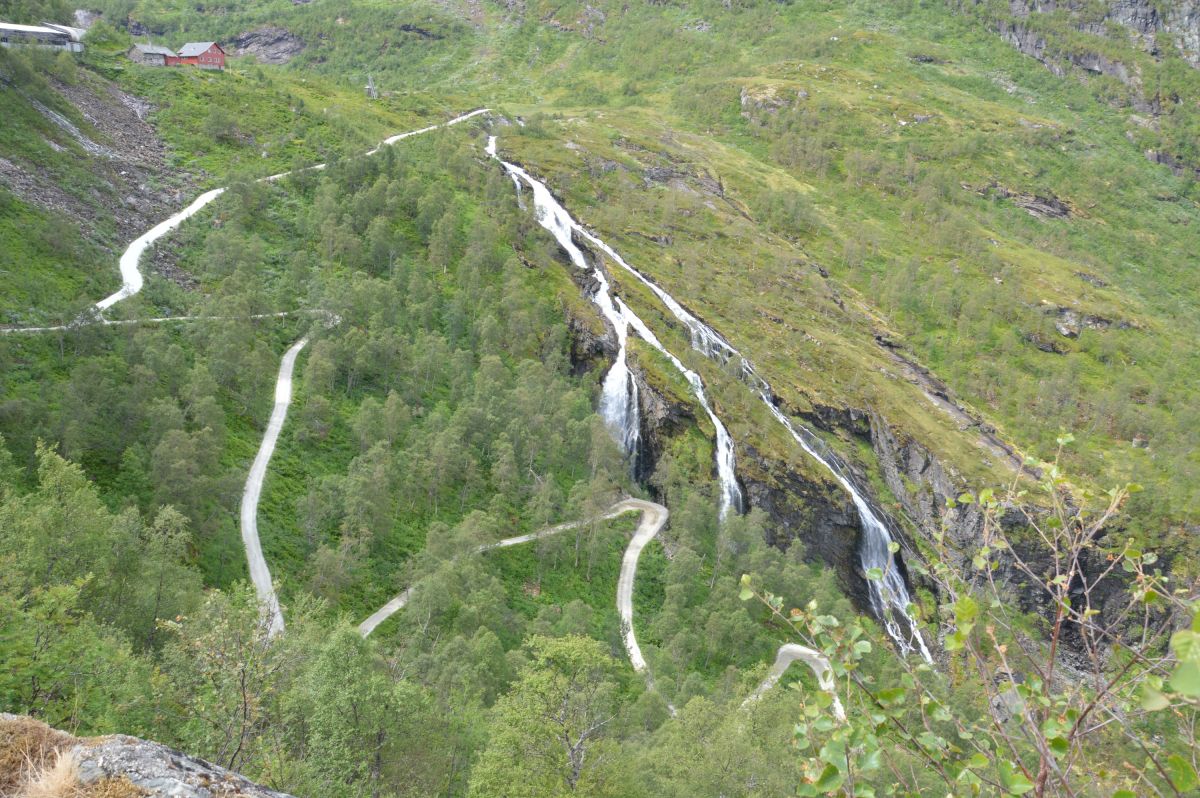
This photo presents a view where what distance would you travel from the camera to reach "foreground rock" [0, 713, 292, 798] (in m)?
7.36

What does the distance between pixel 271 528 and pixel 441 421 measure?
707 inches

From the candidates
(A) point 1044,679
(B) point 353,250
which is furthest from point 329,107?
(A) point 1044,679

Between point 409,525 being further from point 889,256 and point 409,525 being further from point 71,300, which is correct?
point 889,256

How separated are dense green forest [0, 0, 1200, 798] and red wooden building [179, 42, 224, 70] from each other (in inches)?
263

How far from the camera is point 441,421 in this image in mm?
61750

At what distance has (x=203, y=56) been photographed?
11362 cm

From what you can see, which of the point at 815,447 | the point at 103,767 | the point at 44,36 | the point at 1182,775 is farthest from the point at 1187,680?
the point at 44,36

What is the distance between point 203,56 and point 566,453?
3644 inches

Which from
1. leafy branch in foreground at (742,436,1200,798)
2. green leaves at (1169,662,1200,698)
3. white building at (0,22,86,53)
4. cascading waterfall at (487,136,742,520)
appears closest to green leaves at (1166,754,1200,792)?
leafy branch in foreground at (742,436,1200,798)

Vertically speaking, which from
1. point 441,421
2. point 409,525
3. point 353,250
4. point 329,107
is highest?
point 329,107

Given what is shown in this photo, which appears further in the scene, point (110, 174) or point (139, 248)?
point (110, 174)

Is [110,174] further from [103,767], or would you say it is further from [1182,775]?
[1182,775]

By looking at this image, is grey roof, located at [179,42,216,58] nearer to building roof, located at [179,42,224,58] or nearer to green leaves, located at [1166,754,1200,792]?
building roof, located at [179,42,224,58]

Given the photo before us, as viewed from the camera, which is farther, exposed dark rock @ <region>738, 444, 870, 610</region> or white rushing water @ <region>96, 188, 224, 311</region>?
exposed dark rock @ <region>738, 444, 870, 610</region>
